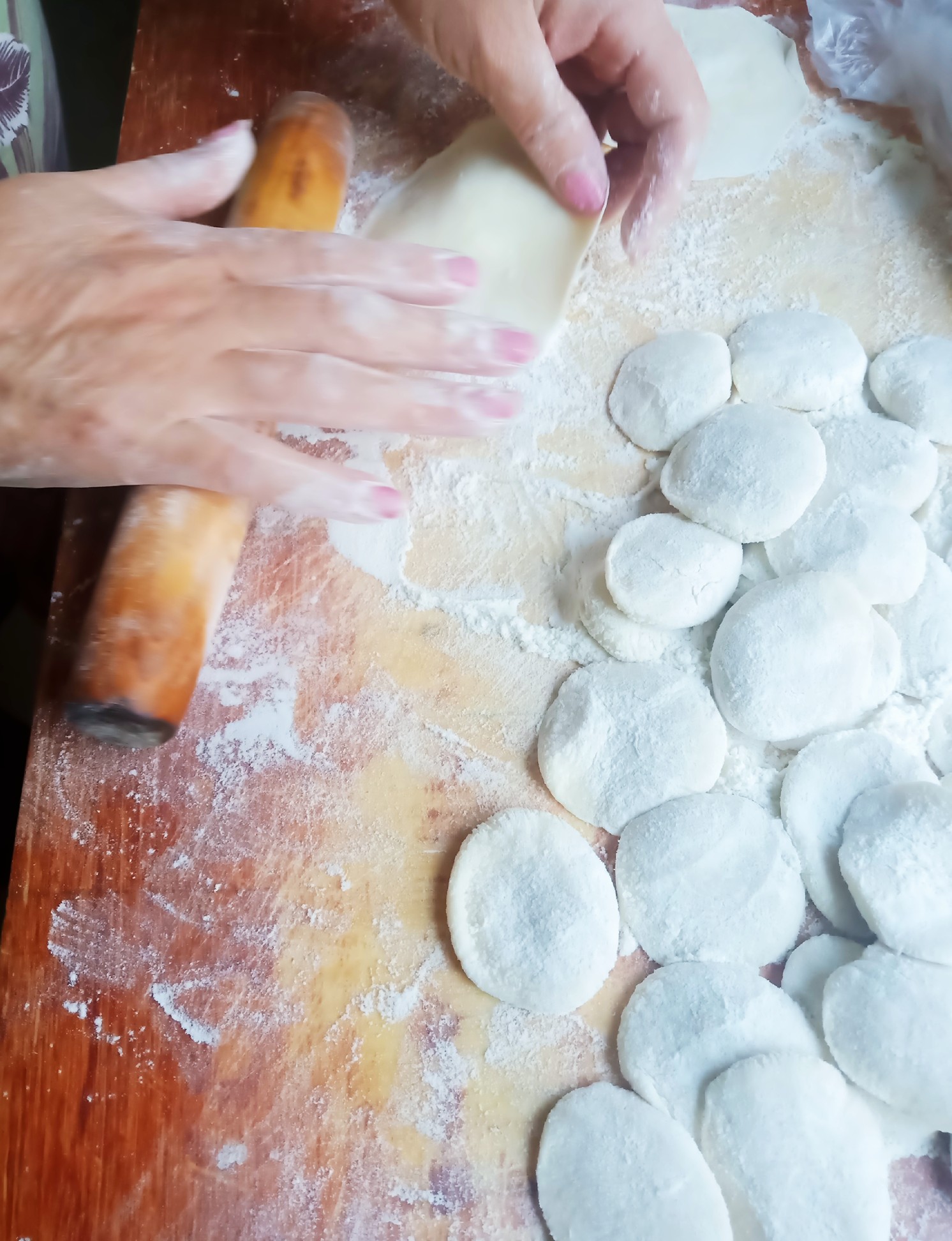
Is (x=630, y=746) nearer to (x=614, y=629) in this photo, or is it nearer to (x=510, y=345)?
(x=614, y=629)

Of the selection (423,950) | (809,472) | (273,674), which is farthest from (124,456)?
(809,472)

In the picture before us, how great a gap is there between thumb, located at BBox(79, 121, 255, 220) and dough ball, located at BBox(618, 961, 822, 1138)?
2.40 feet

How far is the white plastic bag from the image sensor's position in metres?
0.91

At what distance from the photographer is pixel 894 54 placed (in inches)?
37.0

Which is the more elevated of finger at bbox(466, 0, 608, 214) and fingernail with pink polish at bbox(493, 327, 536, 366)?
finger at bbox(466, 0, 608, 214)

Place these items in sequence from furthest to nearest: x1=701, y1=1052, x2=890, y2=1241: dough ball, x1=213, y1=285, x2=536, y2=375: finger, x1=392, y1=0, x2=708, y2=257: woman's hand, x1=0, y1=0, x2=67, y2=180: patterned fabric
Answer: x1=0, y1=0, x2=67, y2=180: patterned fabric → x1=392, y1=0, x2=708, y2=257: woman's hand → x1=213, y1=285, x2=536, y2=375: finger → x1=701, y1=1052, x2=890, y2=1241: dough ball

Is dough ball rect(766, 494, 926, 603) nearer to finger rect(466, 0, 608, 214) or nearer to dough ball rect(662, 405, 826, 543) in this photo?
dough ball rect(662, 405, 826, 543)

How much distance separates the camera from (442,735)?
74 centimetres

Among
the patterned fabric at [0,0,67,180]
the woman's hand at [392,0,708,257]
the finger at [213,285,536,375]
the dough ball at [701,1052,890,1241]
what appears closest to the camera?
the dough ball at [701,1052,890,1241]

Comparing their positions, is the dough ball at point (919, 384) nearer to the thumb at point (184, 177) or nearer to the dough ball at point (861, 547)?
the dough ball at point (861, 547)

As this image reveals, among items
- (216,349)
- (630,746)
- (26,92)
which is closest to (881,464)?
(630,746)

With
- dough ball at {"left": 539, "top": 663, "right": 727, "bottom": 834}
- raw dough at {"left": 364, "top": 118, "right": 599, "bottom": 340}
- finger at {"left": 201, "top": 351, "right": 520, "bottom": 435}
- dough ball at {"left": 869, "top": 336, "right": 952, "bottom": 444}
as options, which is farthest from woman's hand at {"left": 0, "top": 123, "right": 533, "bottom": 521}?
dough ball at {"left": 869, "top": 336, "right": 952, "bottom": 444}

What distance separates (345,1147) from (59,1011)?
23 cm

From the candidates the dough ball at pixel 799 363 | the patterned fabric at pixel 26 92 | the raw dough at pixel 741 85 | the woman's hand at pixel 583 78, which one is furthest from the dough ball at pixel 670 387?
the patterned fabric at pixel 26 92
